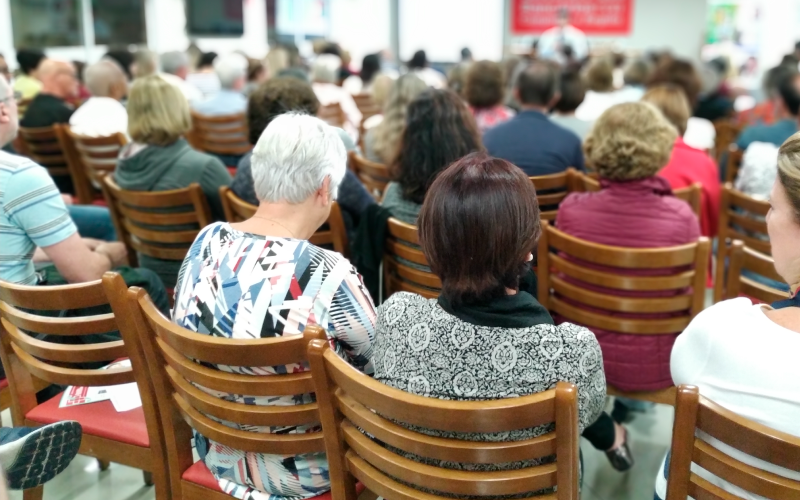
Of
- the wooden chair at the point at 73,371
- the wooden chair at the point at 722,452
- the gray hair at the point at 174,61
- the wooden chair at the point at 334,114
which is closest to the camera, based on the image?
the wooden chair at the point at 722,452

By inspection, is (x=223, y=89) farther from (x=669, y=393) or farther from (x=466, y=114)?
(x=669, y=393)

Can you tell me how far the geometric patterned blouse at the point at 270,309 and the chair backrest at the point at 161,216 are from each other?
3.06 feet

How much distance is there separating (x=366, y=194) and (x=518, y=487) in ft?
5.10

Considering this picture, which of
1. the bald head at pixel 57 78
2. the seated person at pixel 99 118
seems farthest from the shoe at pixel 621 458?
the bald head at pixel 57 78

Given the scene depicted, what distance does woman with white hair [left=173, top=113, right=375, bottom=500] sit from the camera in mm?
1359

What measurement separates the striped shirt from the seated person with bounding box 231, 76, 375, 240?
0.69 meters

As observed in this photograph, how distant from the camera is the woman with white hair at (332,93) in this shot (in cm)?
555

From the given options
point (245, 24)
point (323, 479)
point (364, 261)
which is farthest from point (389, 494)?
point (245, 24)

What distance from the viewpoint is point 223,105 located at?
508 centimetres

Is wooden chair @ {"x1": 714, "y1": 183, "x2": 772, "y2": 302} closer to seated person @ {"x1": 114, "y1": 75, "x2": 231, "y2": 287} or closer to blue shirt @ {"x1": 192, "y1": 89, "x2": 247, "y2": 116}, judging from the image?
seated person @ {"x1": 114, "y1": 75, "x2": 231, "y2": 287}

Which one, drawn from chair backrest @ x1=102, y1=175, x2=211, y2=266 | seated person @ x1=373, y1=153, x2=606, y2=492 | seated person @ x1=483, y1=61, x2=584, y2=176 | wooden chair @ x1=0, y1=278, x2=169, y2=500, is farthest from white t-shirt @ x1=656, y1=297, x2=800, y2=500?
seated person @ x1=483, y1=61, x2=584, y2=176

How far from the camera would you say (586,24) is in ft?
39.3

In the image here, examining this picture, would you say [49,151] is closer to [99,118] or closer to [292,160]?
[99,118]

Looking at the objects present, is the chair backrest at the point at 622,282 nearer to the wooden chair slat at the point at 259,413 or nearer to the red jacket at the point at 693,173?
the wooden chair slat at the point at 259,413
